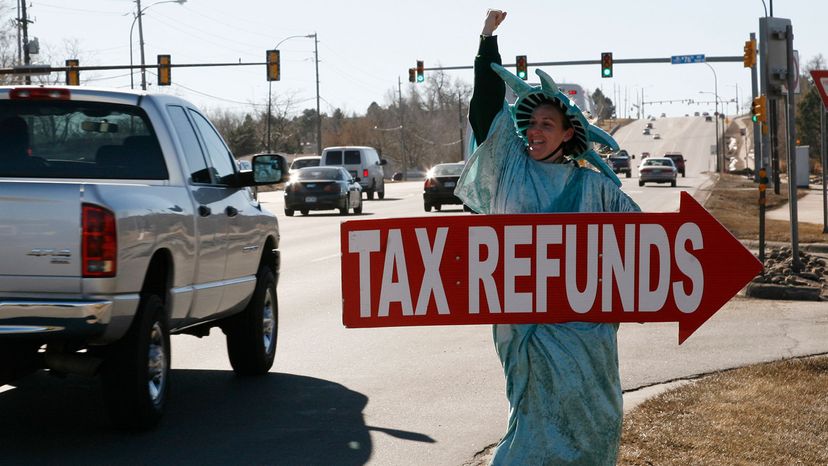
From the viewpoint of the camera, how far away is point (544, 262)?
4445 millimetres

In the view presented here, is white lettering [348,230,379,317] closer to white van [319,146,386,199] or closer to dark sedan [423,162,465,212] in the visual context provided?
dark sedan [423,162,465,212]

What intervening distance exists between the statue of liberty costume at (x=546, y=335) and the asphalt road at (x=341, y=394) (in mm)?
2392

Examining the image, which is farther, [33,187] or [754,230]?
[754,230]

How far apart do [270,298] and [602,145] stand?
17.3 feet

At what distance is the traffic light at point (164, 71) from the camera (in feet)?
149

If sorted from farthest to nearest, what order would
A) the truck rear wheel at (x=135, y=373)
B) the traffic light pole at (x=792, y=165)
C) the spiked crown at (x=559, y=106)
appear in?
the traffic light pole at (x=792, y=165) < the truck rear wheel at (x=135, y=373) < the spiked crown at (x=559, y=106)

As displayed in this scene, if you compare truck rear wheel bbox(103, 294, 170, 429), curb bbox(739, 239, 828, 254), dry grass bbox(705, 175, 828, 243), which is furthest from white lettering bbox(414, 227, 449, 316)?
curb bbox(739, 239, 828, 254)

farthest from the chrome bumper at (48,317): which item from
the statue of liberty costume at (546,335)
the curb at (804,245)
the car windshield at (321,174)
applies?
the car windshield at (321,174)

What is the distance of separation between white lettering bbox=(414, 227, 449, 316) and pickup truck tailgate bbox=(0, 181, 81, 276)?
298 cm

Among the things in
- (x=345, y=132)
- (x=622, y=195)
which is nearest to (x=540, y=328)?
(x=622, y=195)

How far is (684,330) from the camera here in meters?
4.46

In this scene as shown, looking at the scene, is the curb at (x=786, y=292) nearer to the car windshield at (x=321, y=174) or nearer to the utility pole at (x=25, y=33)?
the car windshield at (x=321, y=174)

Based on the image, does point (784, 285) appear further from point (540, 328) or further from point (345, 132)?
point (345, 132)

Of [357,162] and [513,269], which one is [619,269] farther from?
[357,162]
